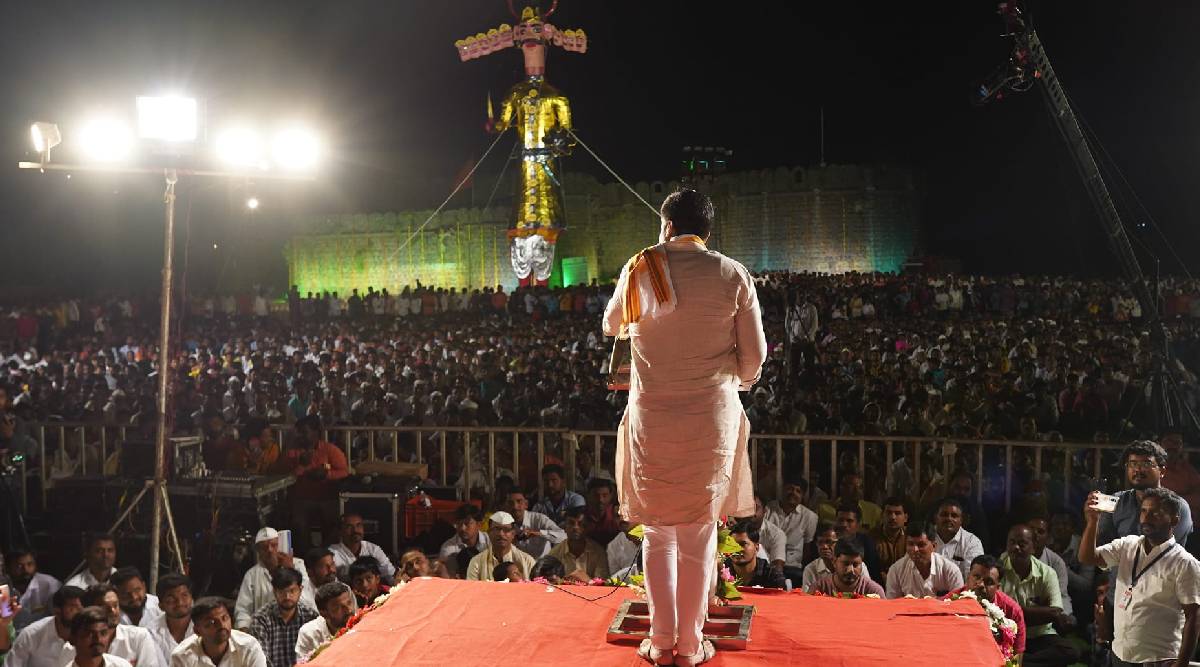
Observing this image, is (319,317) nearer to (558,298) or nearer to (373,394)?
(558,298)

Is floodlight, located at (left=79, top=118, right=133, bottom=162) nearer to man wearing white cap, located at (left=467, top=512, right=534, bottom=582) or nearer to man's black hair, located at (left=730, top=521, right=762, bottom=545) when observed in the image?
man wearing white cap, located at (left=467, top=512, right=534, bottom=582)

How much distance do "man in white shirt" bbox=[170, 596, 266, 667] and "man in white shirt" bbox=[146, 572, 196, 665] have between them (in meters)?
0.61

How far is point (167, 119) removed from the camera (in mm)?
5273

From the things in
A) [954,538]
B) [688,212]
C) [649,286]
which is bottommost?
[954,538]

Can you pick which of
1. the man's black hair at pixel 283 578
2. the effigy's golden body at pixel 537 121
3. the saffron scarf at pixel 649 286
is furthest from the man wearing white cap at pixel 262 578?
the effigy's golden body at pixel 537 121

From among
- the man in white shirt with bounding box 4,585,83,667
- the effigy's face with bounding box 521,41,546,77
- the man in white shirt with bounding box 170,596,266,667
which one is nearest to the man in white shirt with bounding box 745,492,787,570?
the man in white shirt with bounding box 170,596,266,667

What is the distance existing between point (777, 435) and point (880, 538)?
3.36 ft

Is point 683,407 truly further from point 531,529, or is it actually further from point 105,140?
point 531,529

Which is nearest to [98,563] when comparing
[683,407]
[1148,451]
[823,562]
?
[823,562]

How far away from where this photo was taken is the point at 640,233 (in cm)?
3469

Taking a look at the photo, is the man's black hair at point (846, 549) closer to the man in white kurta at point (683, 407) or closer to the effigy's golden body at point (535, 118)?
the man in white kurta at point (683, 407)

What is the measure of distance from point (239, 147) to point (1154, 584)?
5.12m

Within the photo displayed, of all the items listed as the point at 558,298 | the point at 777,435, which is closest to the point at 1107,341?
the point at 777,435

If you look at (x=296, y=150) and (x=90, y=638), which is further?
(x=296, y=150)
